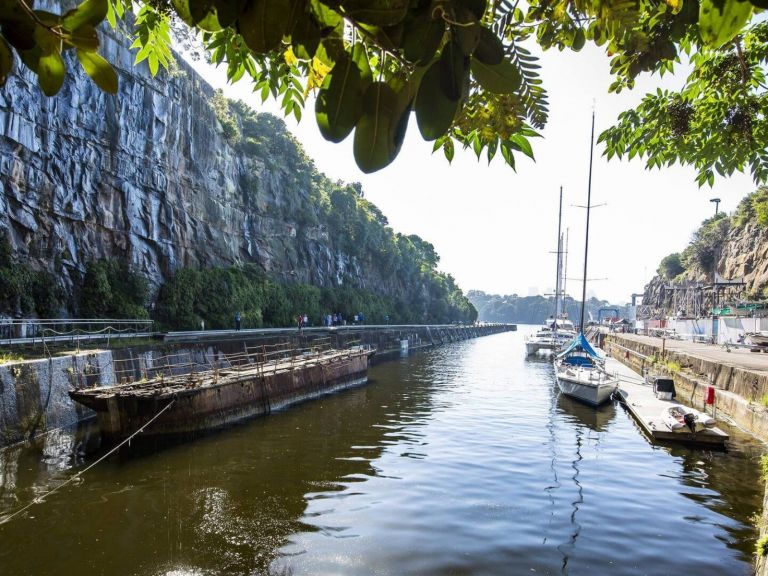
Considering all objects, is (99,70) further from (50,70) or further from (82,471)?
(82,471)

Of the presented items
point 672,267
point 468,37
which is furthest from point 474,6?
point 672,267

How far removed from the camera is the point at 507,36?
1891mm

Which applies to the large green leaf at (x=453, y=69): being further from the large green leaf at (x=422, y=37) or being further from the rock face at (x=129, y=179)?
the rock face at (x=129, y=179)

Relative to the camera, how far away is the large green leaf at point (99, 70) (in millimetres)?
1108

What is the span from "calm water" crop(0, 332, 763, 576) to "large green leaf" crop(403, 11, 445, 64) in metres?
7.42

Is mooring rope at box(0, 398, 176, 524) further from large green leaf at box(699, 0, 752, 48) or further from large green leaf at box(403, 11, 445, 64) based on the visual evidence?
large green leaf at box(699, 0, 752, 48)

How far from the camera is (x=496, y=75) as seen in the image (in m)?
1.18

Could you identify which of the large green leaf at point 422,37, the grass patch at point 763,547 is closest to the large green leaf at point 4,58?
the large green leaf at point 422,37

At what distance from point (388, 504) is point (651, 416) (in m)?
10.9

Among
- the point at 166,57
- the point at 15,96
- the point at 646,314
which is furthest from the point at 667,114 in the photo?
the point at 646,314

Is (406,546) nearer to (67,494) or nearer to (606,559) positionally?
(606,559)

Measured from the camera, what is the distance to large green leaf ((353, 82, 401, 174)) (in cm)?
110

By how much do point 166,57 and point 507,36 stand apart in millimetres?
2087

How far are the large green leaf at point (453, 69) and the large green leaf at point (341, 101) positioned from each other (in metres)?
0.20
